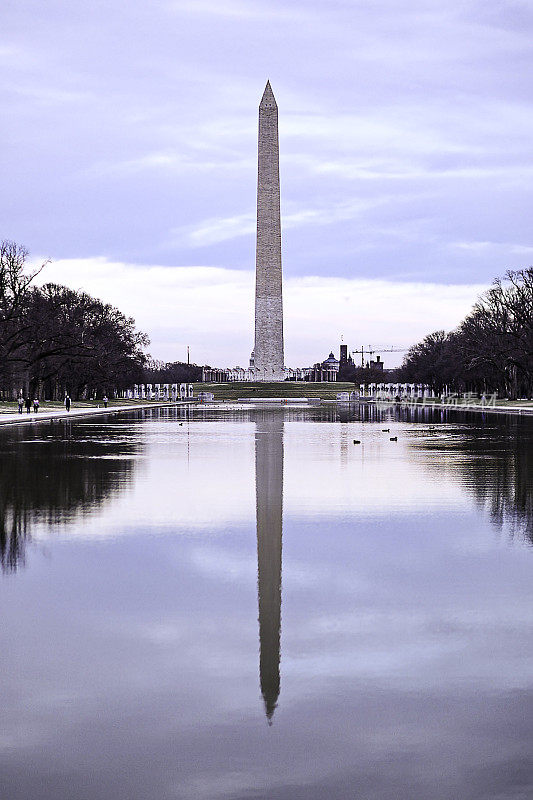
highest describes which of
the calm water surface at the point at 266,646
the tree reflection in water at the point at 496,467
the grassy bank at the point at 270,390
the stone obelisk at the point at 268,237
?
the stone obelisk at the point at 268,237

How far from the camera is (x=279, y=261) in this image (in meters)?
90.3

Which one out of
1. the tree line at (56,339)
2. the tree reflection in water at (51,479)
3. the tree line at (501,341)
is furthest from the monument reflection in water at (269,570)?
the tree line at (501,341)

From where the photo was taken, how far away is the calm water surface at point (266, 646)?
4.94 meters

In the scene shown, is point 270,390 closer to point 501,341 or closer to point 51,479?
point 501,341

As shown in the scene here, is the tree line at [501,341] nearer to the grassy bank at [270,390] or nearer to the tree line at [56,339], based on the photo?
the grassy bank at [270,390]

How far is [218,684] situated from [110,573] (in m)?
3.86

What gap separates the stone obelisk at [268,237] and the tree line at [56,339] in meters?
12.1

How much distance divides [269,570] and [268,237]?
80304 mm

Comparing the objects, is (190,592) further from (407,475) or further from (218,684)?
(407,475)

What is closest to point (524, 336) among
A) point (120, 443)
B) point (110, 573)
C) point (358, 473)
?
point (120, 443)

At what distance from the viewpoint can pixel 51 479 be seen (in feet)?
64.3

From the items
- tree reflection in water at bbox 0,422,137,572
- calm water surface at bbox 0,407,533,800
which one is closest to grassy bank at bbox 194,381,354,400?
tree reflection in water at bbox 0,422,137,572

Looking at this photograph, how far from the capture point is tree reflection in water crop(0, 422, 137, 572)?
43.4 feet

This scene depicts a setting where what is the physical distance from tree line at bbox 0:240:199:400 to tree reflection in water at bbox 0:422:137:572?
1202 inches
